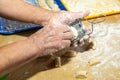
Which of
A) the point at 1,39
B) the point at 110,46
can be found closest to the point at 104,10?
the point at 110,46

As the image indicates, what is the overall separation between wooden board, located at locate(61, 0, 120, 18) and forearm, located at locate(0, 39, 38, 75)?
0.59 metres

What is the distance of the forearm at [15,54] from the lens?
0.81 meters

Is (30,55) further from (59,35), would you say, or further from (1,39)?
(1,39)

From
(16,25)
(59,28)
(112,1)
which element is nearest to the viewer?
(59,28)

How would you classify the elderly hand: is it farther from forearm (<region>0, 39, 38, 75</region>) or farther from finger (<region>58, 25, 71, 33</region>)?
forearm (<region>0, 39, 38, 75</region>)

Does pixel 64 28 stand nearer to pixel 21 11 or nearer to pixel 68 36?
pixel 68 36

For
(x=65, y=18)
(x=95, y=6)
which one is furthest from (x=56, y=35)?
(x=95, y=6)

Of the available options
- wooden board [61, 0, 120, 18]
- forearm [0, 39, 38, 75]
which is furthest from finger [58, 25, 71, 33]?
wooden board [61, 0, 120, 18]

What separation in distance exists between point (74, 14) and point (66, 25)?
89 millimetres

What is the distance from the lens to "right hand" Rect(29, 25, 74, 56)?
0.89 m

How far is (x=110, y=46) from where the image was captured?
1.17 m

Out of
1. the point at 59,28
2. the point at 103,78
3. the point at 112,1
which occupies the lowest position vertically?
the point at 103,78

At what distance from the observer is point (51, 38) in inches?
36.0

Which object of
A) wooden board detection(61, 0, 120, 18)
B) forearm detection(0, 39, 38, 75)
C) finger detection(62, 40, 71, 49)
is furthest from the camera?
wooden board detection(61, 0, 120, 18)
